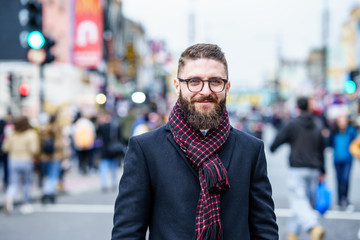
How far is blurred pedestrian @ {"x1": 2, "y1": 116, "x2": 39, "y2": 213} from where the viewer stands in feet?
30.4

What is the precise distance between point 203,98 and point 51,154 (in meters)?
8.22

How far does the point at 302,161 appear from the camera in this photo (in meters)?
6.58

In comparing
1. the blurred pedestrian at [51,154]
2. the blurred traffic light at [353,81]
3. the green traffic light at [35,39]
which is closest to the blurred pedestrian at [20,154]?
the blurred pedestrian at [51,154]

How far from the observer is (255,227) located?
2420 millimetres

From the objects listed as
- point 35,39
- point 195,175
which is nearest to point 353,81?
point 35,39

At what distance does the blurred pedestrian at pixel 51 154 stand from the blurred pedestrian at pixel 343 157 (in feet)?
18.3

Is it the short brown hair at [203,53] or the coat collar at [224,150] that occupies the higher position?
the short brown hair at [203,53]

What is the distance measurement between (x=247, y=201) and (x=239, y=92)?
80.3 meters

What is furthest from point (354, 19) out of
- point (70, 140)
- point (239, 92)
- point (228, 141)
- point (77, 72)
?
point (228, 141)

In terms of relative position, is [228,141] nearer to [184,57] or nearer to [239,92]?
[184,57]

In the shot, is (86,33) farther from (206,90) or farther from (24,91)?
(206,90)

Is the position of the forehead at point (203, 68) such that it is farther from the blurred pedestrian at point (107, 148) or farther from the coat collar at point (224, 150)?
the blurred pedestrian at point (107, 148)

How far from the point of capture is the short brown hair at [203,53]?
7.71 ft

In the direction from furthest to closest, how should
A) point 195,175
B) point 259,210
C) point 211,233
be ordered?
point 259,210 → point 195,175 → point 211,233
